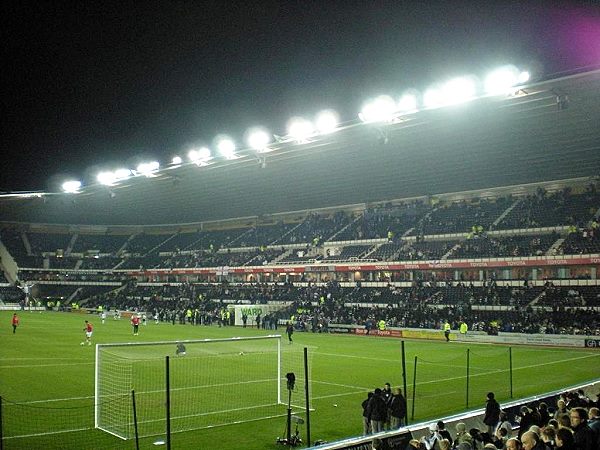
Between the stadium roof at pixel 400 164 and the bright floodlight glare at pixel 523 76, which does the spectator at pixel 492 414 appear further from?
the bright floodlight glare at pixel 523 76

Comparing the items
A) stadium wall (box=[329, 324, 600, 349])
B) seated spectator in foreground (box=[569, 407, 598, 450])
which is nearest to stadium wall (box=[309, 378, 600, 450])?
seated spectator in foreground (box=[569, 407, 598, 450])

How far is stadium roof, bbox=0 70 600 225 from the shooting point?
37.3 metres

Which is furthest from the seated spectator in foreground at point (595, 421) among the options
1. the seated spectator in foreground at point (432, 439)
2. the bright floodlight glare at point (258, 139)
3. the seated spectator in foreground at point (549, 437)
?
the bright floodlight glare at point (258, 139)

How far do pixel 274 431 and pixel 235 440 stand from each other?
4.11 feet

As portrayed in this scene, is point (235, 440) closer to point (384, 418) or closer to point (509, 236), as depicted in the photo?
point (384, 418)

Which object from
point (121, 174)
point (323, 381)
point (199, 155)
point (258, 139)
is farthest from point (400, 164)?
point (323, 381)

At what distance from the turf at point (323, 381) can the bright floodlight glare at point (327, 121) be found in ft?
46.6

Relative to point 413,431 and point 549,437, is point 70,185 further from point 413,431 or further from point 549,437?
point 549,437

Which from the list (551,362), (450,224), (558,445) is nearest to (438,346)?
(551,362)

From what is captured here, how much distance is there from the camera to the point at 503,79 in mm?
31969

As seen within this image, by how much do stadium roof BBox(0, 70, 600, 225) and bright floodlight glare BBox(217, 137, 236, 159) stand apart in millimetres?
2728

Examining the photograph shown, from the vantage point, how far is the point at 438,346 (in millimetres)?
35969

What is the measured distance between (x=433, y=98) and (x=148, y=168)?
1105 inches

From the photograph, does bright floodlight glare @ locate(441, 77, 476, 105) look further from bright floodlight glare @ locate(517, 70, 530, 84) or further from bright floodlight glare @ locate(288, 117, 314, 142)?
bright floodlight glare @ locate(288, 117, 314, 142)
